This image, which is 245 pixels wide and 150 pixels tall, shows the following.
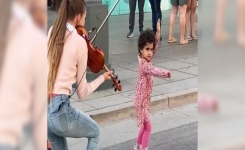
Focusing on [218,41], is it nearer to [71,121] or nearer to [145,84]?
[71,121]

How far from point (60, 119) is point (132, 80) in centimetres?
423

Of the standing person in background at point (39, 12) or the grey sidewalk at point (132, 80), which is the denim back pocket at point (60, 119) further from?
the grey sidewalk at point (132, 80)

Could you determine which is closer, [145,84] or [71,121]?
[71,121]

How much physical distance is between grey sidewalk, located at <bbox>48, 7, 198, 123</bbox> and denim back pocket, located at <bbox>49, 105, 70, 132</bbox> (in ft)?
7.60

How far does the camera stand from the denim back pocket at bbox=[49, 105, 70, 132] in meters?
4.14

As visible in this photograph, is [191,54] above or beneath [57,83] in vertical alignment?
beneath

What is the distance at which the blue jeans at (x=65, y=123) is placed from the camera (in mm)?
4137

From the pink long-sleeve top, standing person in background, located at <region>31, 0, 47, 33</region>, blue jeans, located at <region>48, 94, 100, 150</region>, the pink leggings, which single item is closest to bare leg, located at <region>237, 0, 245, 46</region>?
standing person in background, located at <region>31, 0, 47, 33</region>

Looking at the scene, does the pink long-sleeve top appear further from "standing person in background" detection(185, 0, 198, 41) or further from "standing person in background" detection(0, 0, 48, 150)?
"standing person in background" detection(185, 0, 198, 41)

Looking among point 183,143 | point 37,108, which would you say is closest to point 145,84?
point 183,143

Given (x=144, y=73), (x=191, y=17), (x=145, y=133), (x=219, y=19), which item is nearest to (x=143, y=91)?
(x=144, y=73)

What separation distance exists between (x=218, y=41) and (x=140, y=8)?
9112 mm

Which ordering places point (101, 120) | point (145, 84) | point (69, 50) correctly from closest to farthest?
1. point (69, 50)
2. point (145, 84)
3. point (101, 120)

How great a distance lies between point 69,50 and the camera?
413 centimetres
